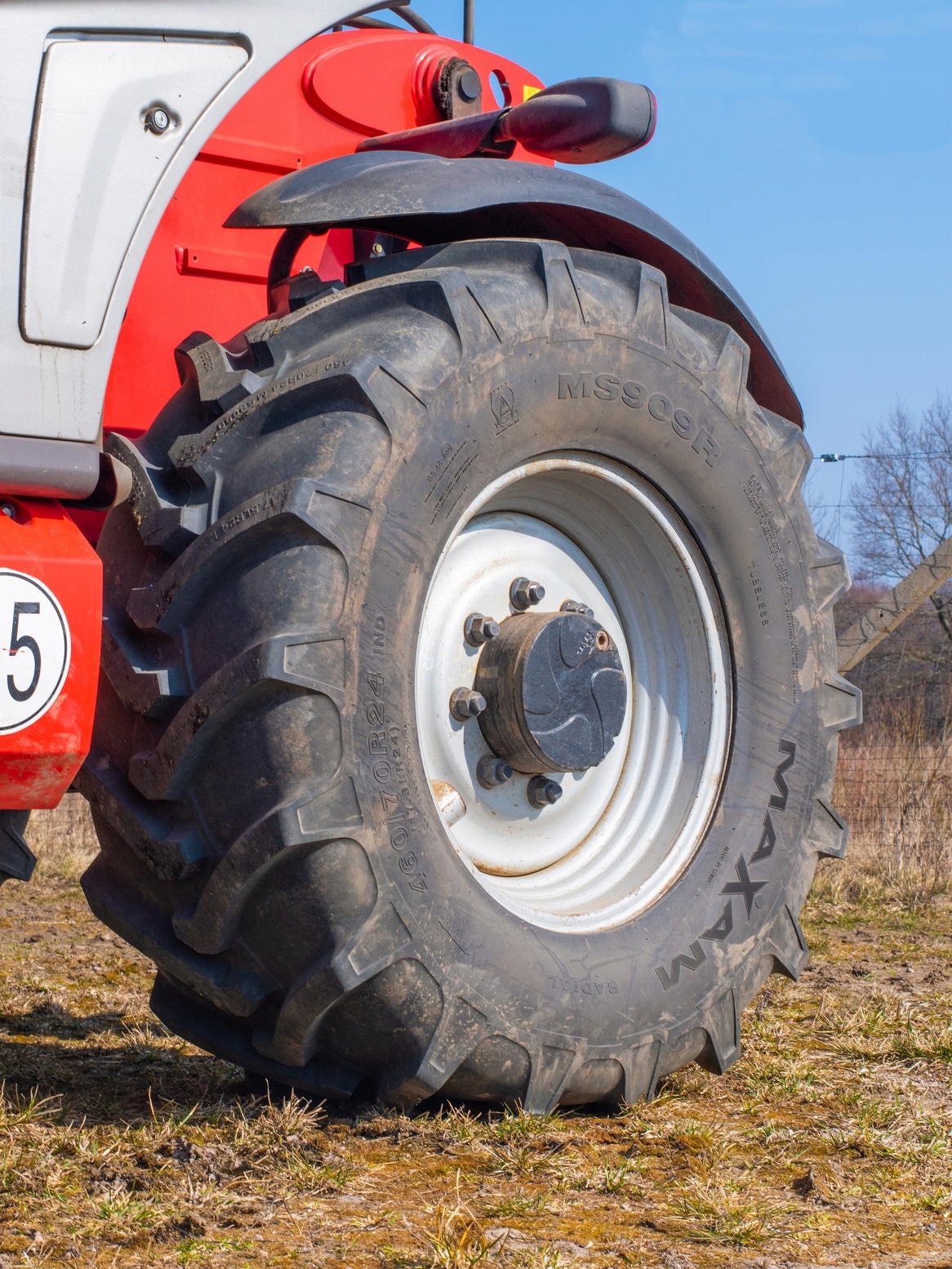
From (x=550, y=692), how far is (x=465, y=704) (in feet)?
0.49

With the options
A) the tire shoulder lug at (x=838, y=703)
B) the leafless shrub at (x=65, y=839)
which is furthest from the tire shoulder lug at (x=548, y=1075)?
the leafless shrub at (x=65, y=839)

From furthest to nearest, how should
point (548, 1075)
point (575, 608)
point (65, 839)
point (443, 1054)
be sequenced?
point (65, 839), point (575, 608), point (548, 1075), point (443, 1054)

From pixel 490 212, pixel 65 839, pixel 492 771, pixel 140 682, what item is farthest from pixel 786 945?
pixel 65 839

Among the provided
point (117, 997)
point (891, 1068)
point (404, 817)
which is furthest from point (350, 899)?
point (117, 997)

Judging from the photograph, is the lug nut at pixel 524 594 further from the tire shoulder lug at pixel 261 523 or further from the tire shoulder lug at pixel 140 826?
the tire shoulder lug at pixel 140 826

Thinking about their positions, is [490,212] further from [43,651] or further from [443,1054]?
[443,1054]

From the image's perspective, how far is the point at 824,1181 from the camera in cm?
198

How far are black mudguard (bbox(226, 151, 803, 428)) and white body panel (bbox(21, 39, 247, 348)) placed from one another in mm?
269

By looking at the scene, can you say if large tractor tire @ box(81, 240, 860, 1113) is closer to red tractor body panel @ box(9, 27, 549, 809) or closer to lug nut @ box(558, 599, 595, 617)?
lug nut @ box(558, 599, 595, 617)

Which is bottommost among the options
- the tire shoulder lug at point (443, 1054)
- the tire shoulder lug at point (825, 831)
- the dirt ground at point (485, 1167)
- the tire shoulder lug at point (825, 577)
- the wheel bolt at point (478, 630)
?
the dirt ground at point (485, 1167)

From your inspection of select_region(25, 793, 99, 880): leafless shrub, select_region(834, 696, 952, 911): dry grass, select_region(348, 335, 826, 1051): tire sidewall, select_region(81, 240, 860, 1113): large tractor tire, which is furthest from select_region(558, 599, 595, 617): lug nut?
select_region(25, 793, 99, 880): leafless shrub

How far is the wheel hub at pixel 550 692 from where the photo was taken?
7.72 ft

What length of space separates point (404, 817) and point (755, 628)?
0.99 meters

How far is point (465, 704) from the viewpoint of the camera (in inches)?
92.8
